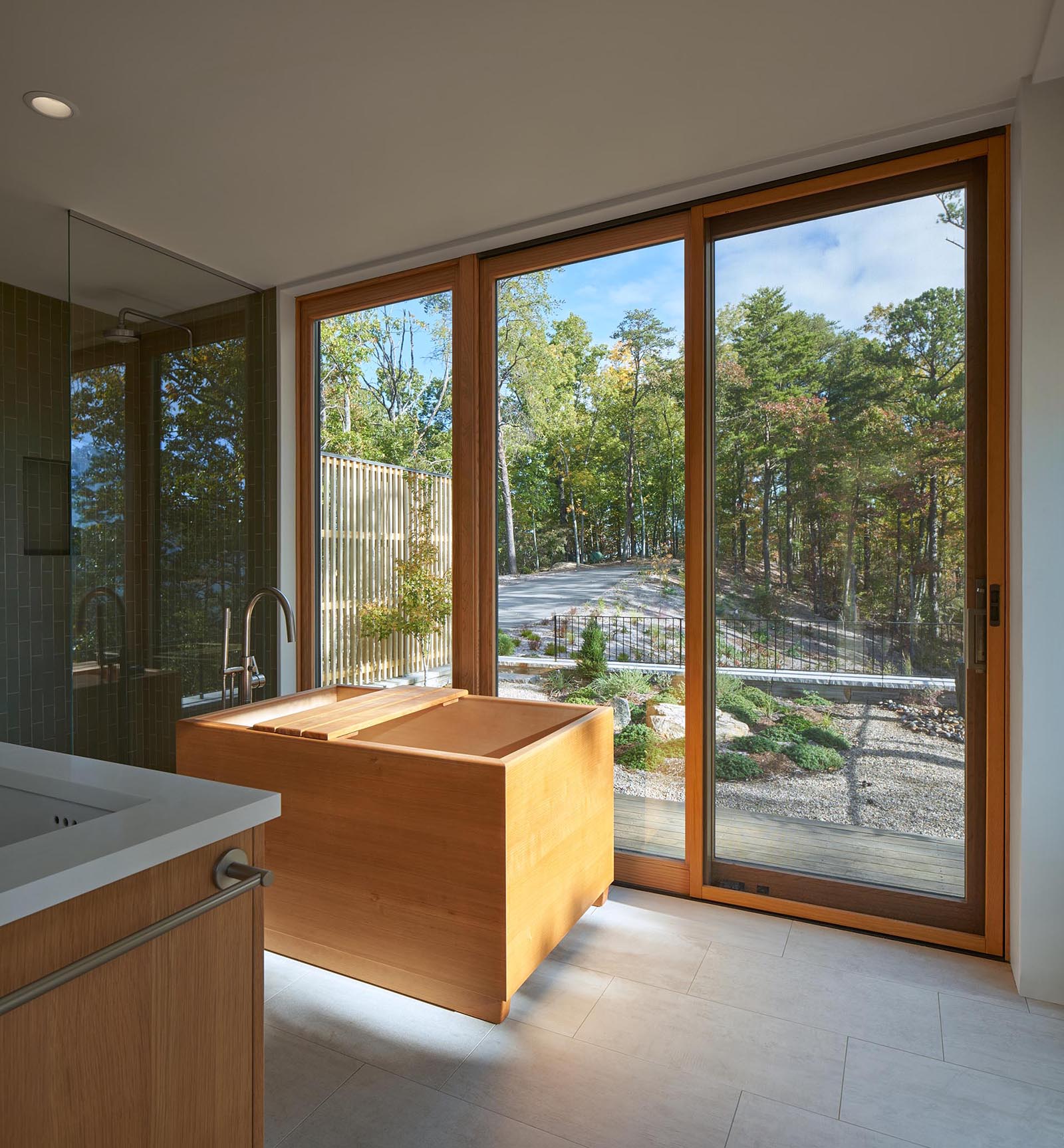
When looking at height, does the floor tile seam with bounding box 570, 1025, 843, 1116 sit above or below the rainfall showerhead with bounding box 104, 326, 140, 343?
below

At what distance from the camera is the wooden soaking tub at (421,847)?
1.87m

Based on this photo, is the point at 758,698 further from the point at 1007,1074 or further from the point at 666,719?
the point at 1007,1074

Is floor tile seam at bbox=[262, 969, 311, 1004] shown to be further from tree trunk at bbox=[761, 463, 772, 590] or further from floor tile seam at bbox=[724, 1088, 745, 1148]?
tree trunk at bbox=[761, 463, 772, 590]

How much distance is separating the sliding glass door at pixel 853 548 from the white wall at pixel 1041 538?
24cm

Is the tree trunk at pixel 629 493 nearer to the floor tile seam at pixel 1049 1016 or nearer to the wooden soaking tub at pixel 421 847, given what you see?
the wooden soaking tub at pixel 421 847

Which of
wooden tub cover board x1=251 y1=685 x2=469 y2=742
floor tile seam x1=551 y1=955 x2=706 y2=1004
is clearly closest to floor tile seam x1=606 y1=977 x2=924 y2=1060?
floor tile seam x1=551 y1=955 x2=706 y2=1004

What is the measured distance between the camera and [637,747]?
2777 millimetres

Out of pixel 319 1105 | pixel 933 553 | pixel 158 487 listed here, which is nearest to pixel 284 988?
pixel 319 1105

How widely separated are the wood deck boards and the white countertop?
1.89 metres

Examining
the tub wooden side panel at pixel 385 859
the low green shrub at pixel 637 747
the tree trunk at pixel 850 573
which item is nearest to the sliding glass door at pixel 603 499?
the low green shrub at pixel 637 747

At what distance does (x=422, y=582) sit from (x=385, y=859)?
1401 mm

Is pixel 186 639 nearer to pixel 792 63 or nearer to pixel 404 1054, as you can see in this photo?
pixel 404 1054

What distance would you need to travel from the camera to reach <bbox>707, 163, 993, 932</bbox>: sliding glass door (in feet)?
7.64

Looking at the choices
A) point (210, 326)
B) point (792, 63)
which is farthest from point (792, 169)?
point (210, 326)
